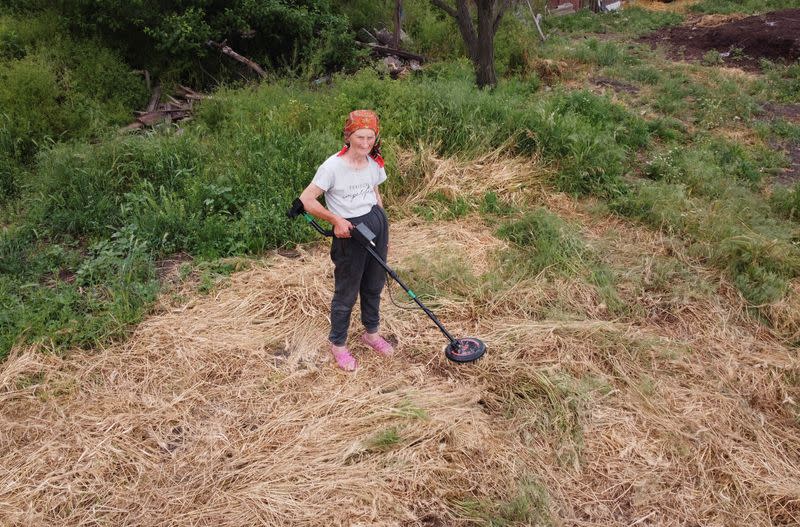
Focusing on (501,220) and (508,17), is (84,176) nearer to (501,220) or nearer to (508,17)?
(501,220)

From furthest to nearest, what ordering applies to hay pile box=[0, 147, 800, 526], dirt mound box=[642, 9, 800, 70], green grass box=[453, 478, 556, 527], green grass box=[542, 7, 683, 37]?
1. green grass box=[542, 7, 683, 37]
2. dirt mound box=[642, 9, 800, 70]
3. hay pile box=[0, 147, 800, 526]
4. green grass box=[453, 478, 556, 527]

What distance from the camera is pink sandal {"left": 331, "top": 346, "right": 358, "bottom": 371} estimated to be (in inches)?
142

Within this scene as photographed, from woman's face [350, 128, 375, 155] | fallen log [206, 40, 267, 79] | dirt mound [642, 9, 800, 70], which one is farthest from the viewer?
dirt mound [642, 9, 800, 70]

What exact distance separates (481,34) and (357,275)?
247 inches

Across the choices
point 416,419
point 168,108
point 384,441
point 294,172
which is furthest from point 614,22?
point 384,441

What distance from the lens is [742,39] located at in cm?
1112

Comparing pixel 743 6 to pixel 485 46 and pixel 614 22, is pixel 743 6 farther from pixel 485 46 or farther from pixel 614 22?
pixel 485 46

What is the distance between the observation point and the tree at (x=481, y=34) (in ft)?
27.0

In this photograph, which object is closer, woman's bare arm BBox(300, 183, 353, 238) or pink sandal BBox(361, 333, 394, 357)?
woman's bare arm BBox(300, 183, 353, 238)

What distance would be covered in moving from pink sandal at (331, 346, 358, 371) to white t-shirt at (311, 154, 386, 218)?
94cm

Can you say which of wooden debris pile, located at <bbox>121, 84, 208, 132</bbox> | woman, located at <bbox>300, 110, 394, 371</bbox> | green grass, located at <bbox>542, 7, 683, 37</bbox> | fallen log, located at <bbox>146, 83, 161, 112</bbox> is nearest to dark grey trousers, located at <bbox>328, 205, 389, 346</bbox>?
woman, located at <bbox>300, 110, 394, 371</bbox>

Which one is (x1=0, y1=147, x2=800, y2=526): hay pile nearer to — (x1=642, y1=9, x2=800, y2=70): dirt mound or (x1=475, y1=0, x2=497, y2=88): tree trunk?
(x1=475, y1=0, x2=497, y2=88): tree trunk

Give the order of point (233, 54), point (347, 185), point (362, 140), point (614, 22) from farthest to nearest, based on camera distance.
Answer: point (614, 22) → point (233, 54) → point (347, 185) → point (362, 140)

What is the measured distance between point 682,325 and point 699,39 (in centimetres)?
1007
